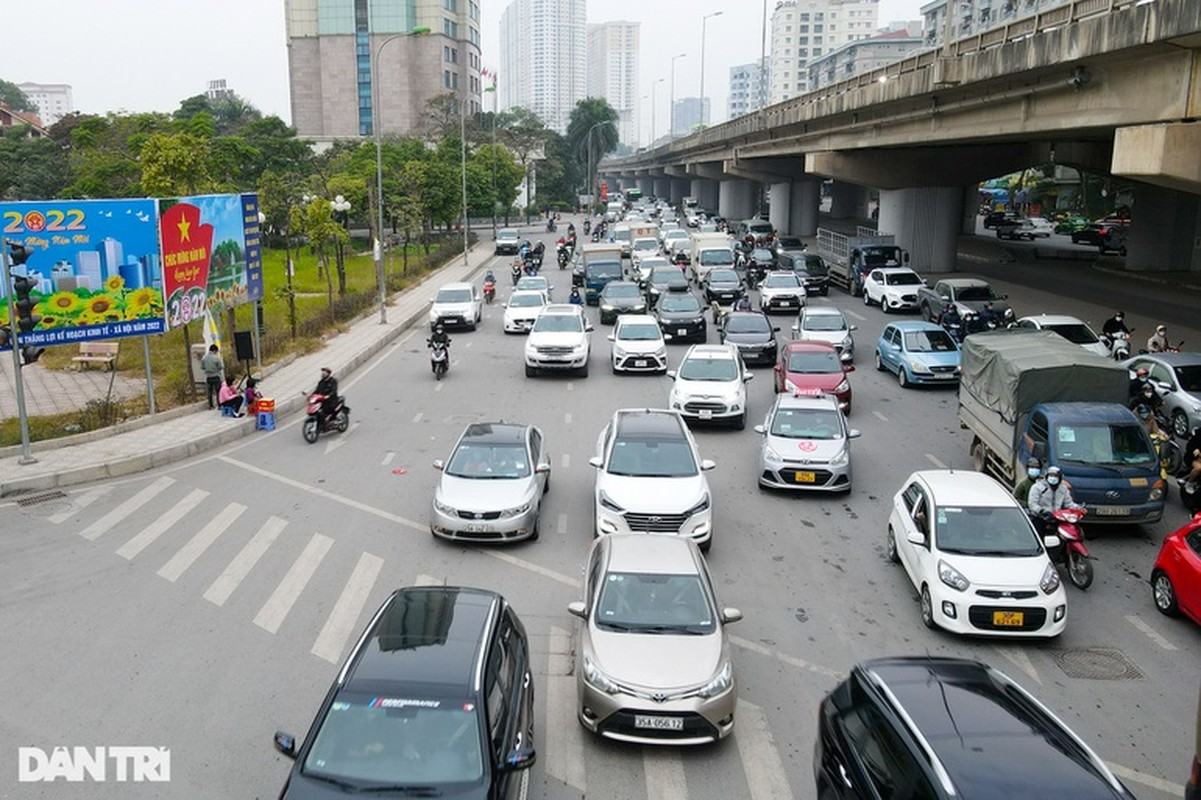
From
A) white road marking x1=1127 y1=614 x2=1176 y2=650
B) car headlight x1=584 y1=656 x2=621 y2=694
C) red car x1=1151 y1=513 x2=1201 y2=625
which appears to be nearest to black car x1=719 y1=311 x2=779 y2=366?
red car x1=1151 y1=513 x2=1201 y2=625

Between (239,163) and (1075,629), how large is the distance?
66.2 m

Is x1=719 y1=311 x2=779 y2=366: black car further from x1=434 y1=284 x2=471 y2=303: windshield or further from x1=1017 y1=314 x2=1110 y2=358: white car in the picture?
x1=434 y1=284 x2=471 y2=303: windshield

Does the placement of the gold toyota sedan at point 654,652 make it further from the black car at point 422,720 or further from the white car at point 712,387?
the white car at point 712,387

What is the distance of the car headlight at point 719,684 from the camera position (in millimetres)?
8820

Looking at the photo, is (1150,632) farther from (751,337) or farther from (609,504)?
(751,337)

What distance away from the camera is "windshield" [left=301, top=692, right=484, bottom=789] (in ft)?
22.2

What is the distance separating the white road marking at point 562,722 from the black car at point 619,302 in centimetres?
2397

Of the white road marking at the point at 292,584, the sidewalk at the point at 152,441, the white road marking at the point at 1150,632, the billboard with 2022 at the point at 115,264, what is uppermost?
the billboard with 2022 at the point at 115,264

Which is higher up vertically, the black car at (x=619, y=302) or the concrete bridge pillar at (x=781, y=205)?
the concrete bridge pillar at (x=781, y=205)

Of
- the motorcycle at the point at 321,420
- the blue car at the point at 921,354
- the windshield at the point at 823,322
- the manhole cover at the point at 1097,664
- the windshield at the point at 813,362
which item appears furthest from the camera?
the windshield at the point at 823,322

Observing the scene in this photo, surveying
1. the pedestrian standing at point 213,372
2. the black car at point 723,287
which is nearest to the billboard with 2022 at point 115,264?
the pedestrian standing at point 213,372

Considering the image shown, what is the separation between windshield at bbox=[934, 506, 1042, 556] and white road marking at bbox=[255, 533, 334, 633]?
25.4ft

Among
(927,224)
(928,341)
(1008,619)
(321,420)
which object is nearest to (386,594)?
(1008,619)

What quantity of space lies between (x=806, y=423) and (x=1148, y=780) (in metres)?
9.03
